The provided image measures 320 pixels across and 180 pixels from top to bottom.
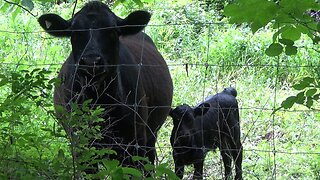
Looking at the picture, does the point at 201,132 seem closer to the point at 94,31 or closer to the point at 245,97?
Result: the point at 94,31

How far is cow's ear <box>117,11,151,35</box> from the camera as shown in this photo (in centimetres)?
569

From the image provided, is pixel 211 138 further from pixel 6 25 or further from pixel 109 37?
pixel 6 25

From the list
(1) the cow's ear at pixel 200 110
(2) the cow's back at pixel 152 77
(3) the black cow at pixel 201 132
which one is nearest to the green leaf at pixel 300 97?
(3) the black cow at pixel 201 132

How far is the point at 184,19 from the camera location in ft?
40.2

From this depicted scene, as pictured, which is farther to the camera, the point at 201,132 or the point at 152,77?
the point at 152,77

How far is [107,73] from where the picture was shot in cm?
525

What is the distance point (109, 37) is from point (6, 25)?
6.39 meters

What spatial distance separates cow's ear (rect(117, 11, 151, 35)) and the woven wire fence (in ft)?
2.94

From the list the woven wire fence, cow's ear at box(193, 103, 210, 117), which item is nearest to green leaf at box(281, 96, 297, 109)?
the woven wire fence

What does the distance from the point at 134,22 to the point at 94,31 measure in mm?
586

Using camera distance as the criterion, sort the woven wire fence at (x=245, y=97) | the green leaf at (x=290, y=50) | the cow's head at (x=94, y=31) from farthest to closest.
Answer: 1. the woven wire fence at (x=245, y=97)
2. the cow's head at (x=94, y=31)
3. the green leaf at (x=290, y=50)

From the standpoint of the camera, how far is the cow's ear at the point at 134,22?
18.7ft

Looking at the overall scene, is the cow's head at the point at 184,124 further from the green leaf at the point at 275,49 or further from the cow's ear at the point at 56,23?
the green leaf at the point at 275,49

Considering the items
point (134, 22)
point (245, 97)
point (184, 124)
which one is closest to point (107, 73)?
point (134, 22)
